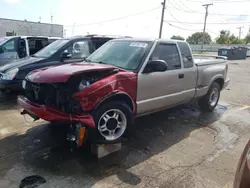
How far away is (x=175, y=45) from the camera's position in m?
5.08

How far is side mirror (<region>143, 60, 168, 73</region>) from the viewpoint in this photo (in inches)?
162

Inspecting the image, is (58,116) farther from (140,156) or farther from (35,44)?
(35,44)

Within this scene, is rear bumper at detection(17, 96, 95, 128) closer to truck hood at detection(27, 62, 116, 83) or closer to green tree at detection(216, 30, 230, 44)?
truck hood at detection(27, 62, 116, 83)

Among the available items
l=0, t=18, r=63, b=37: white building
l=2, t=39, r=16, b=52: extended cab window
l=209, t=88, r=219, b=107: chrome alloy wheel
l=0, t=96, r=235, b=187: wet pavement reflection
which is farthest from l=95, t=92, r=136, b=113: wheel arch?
l=0, t=18, r=63, b=37: white building

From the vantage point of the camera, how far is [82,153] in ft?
12.4

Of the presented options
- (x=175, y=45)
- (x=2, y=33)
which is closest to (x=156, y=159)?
(x=175, y=45)

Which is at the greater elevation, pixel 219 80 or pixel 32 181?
pixel 219 80

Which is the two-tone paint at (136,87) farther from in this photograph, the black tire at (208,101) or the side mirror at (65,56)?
the side mirror at (65,56)

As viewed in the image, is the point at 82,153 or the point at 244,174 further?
the point at 82,153

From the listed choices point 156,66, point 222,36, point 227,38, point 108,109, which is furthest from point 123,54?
point 222,36

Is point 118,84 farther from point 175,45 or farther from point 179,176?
point 175,45

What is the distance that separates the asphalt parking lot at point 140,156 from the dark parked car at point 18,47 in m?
4.00

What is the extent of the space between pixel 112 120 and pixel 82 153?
0.69 m

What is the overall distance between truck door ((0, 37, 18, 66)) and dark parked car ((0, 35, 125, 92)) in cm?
222
